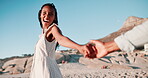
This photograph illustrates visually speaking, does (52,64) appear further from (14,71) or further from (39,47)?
(14,71)

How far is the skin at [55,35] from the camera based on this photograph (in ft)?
4.96

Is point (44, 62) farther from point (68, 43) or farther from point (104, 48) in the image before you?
point (104, 48)

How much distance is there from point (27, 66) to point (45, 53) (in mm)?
13279

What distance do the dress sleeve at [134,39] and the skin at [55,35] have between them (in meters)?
0.36

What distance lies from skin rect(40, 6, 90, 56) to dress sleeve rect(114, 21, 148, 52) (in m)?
0.36

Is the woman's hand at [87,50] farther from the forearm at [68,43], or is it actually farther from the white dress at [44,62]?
the white dress at [44,62]

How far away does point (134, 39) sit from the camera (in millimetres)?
1201

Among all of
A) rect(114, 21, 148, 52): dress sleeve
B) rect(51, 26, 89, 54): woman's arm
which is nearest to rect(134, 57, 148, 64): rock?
rect(51, 26, 89, 54): woman's arm

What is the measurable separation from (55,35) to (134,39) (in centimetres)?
87

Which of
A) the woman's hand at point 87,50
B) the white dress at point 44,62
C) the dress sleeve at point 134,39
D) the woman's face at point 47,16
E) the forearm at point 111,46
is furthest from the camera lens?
the woman's face at point 47,16

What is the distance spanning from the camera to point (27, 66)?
14406 millimetres

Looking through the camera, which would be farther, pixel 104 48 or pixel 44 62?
pixel 44 62

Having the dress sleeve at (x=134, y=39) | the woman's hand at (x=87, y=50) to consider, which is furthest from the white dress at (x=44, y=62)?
the dress sleeve at (x=134, y=39)

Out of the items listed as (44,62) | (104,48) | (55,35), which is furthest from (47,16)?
(104,48)
